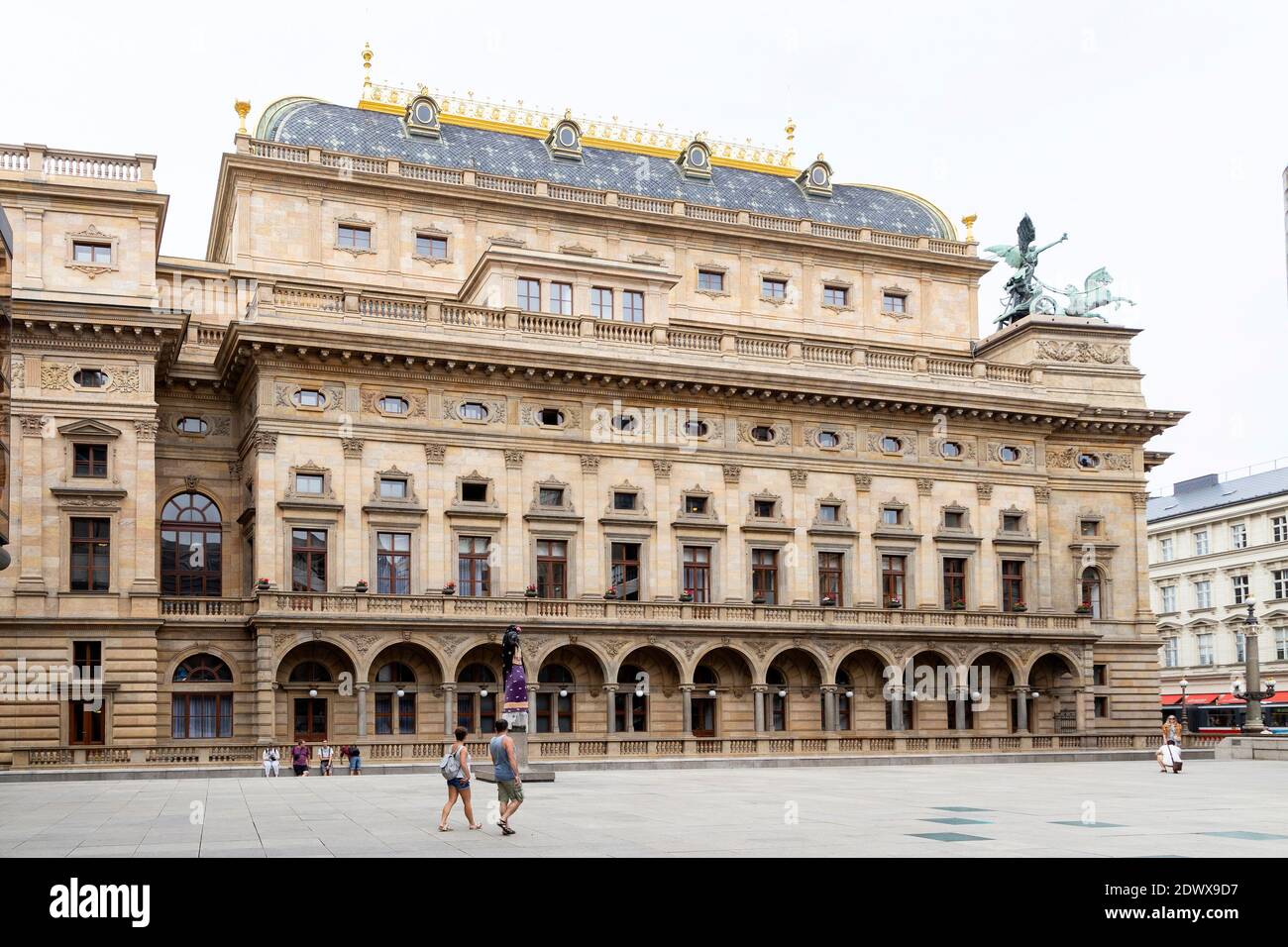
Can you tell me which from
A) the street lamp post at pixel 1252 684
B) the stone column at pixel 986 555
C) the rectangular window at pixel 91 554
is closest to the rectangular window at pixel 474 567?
the rectangular window at pixel 91 554

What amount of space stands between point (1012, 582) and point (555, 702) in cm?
2242

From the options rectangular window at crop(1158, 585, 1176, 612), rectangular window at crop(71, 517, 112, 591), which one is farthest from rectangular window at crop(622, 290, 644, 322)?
rectangular window at crop(1158, 585, 1176, 612)

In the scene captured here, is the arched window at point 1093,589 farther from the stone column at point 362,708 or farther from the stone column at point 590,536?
the stone column at point 362,708

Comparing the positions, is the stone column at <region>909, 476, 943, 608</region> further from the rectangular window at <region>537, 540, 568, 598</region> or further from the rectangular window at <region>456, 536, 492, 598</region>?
the rectangular window at <region>456, 536, 492, 598</region>

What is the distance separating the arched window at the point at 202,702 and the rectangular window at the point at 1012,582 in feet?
110

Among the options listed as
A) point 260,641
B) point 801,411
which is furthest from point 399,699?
point 801,411

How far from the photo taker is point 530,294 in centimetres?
6106

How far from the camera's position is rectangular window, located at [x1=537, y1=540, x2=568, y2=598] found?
58250 millimetres

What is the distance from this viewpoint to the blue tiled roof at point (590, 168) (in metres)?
65.6

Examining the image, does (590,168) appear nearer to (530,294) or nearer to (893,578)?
(530,294)

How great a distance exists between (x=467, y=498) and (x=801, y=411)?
589 inches

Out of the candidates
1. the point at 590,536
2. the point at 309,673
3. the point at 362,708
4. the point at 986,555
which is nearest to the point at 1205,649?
the point at 986,555
